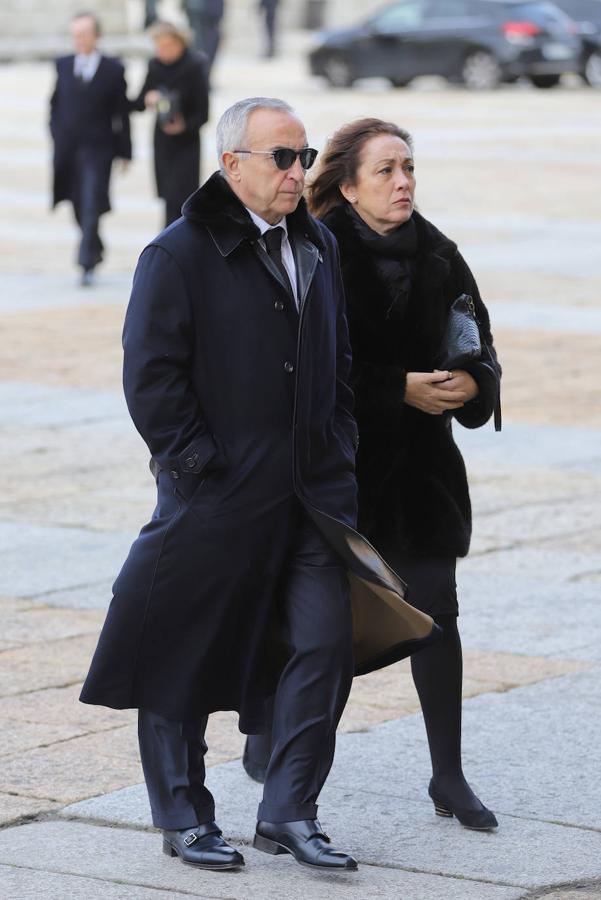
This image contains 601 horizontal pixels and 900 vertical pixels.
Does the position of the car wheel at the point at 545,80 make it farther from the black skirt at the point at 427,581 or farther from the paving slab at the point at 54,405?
the black skirt at the point at 427,581

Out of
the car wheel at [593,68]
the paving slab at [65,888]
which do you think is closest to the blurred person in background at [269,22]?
the car wheel at [593,68]

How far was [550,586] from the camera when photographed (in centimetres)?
683

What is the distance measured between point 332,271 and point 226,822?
130cm

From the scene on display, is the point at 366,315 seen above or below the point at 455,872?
above

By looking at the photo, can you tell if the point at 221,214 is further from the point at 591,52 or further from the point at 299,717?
the point at 591,52

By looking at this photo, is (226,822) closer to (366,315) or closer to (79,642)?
(366,315)

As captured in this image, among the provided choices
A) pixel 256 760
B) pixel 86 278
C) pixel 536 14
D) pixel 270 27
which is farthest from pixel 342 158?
pixel 270 27

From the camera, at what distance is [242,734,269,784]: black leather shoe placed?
484 cm

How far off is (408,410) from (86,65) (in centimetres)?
1058

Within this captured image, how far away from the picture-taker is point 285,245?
14.1 ft

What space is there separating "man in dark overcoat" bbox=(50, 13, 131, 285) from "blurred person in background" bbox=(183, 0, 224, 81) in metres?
20.8

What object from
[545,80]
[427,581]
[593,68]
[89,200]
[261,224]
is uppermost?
[261,224]

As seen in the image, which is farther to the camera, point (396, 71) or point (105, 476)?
point (396, 71)

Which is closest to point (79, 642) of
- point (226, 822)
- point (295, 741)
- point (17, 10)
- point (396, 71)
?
point (226, 822)
